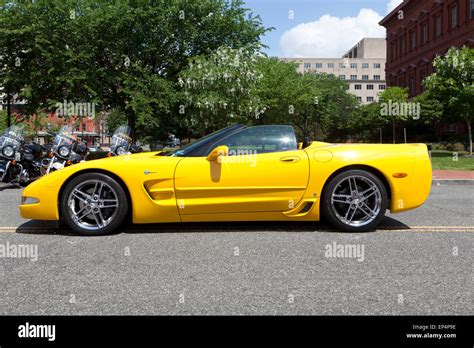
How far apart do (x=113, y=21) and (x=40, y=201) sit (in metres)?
20.1

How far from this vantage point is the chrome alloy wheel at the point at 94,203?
529cm

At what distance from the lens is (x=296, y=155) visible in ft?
17.7

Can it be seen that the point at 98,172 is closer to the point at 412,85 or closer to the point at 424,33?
the point at 424,33

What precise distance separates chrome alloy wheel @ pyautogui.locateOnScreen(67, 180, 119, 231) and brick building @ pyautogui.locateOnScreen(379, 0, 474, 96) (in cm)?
4555

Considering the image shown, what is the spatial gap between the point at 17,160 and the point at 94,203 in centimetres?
699

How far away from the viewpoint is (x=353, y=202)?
539cm

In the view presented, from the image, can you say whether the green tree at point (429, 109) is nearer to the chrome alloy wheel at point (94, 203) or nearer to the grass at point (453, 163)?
the grass at point (453, 163)

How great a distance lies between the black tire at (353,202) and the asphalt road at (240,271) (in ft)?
0.48
